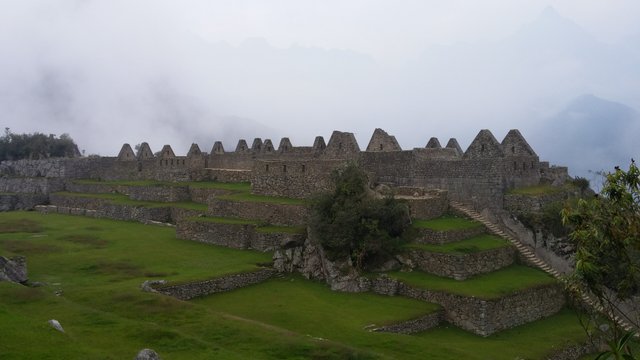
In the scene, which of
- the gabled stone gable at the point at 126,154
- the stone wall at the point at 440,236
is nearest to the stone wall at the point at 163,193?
the gabled stone gable at the point at 126,154

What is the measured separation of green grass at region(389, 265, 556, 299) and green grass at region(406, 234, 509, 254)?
1.01 metres

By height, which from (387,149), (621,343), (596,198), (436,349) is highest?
(387,149)

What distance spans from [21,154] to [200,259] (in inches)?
2100

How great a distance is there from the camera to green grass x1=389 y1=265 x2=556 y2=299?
20953 mm

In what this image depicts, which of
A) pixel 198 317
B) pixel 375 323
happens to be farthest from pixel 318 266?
pixel 198 317

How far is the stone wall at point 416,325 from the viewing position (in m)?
18.8

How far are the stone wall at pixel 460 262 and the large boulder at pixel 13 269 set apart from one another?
46.8ft

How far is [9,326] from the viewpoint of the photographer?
12.2 metres

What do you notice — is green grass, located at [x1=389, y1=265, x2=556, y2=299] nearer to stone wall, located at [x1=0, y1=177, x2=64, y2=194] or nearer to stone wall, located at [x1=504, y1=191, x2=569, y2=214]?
stone wall, located at [x1=504, y1=191, x2=569, y2=214]

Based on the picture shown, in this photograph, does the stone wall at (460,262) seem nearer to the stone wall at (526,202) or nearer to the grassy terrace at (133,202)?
the stone wall at (526,202)

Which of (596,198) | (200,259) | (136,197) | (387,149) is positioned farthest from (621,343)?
(136,197)

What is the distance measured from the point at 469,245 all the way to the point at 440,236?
120 centimetres

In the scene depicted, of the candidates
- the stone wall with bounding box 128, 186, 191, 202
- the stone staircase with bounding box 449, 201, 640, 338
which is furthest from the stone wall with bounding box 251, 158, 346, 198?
the stone wall with bounding box 128, 186, 191, 202

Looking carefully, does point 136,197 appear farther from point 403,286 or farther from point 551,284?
point 551,284
